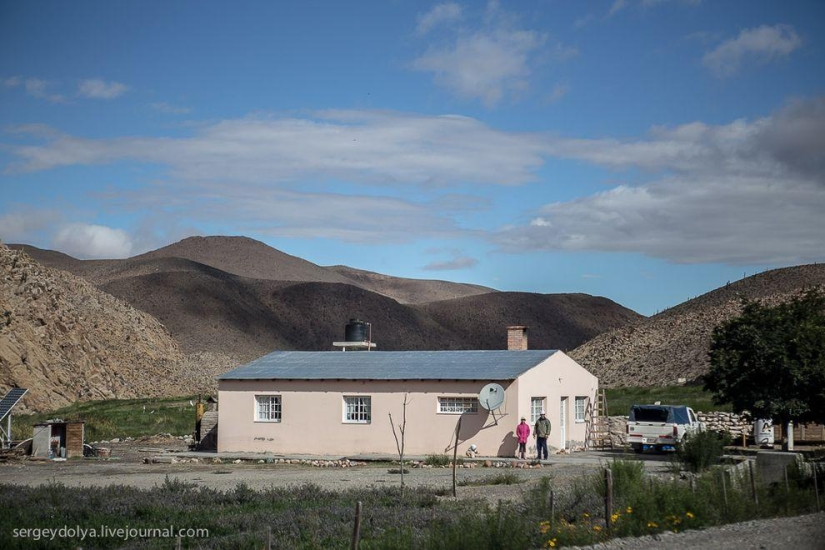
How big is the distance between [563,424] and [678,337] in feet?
116

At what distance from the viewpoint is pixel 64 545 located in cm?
1414

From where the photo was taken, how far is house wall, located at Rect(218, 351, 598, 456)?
31406 millimetres

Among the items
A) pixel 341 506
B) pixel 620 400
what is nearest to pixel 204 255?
pixel 620 400

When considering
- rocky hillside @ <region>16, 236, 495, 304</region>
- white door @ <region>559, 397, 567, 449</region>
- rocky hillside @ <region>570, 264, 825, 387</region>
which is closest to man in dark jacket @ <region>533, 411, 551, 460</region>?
white door @ <region>559, 397, 567, 449</region>

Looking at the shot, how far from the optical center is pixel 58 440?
32.2 meters

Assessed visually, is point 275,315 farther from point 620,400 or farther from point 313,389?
point 313,389

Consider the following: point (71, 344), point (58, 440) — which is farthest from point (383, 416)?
point (71, 344)

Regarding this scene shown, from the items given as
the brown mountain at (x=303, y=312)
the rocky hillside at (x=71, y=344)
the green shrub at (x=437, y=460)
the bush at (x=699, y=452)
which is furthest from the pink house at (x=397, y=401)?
the brown mountain at (x=303, y=312)

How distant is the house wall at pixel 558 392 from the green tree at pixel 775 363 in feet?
16.2

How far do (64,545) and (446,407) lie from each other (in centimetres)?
1904

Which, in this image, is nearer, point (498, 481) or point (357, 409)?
point (498, 481)

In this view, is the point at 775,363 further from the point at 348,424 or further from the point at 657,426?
the point at 348,424

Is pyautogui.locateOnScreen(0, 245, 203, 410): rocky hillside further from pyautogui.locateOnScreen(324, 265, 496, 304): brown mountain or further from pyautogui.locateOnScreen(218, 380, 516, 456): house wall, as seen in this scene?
pyautogui.locateOnScreen(324, 265, 496, 304): brown mountain

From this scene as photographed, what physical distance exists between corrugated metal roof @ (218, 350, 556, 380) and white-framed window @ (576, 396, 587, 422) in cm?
303
